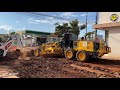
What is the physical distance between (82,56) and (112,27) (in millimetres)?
1715

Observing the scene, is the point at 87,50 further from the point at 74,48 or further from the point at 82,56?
the point at 74,48

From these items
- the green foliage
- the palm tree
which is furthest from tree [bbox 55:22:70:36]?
the palm tree

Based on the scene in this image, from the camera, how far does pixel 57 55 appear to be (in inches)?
308

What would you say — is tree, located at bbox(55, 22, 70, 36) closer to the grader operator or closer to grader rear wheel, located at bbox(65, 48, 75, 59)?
the grader operator

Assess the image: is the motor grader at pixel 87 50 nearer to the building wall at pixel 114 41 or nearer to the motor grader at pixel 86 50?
the motor grader at pixel 86 50

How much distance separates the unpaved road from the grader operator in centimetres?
54

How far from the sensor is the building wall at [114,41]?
24.0 feet

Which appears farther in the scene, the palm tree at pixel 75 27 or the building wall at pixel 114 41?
the building wall at pixel 114 41

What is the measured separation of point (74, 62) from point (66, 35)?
81 centimetres

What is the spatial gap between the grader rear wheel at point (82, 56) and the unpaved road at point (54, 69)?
0.60 m

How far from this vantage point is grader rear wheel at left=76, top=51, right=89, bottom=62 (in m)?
7.84

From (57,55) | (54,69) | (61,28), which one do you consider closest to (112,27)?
(57,55)

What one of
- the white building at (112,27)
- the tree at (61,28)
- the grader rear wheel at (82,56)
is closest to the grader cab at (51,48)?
the tree at (61,28)
